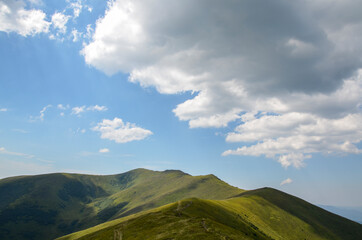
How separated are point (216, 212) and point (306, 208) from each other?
438ft

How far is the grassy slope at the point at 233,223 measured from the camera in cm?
7600

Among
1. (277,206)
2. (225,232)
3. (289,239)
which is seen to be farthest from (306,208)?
(225,232)

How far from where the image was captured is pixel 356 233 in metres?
164

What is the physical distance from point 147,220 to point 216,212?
3364 cm

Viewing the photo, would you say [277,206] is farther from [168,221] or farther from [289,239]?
[168,221]

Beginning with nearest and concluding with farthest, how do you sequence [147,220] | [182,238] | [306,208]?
[182,238], [147,220], [306,208]

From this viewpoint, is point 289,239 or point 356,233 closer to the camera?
point 289,239

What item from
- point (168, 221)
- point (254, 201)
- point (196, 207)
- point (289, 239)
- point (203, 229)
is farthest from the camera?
point (254, 201)

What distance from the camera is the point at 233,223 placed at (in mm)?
99438

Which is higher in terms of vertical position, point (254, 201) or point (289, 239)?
point (254, 201)

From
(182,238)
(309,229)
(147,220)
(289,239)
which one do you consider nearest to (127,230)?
(147,220)

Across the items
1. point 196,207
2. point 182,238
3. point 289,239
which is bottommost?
point 289,239

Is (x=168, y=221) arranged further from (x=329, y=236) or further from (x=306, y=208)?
(x=306, y=208)

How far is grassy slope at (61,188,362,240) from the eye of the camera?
249 feet
